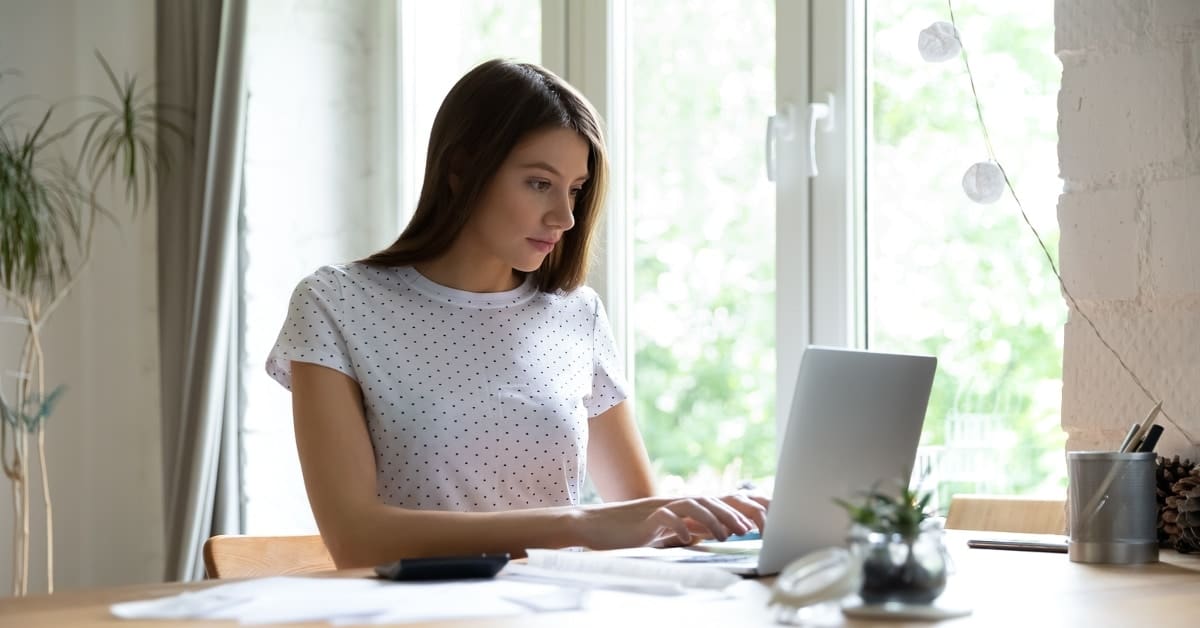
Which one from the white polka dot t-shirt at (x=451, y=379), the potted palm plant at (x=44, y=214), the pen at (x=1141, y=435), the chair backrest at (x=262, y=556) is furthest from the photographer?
the potted palm plant at (x=44, y=214)

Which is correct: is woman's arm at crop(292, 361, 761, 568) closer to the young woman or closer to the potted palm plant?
the young woman

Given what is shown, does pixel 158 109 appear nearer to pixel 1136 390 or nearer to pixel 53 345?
pixel 53 345

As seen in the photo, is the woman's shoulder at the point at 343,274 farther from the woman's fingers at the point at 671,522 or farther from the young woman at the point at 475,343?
the woman's fingers at the point at 671,522

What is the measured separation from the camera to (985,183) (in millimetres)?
1732

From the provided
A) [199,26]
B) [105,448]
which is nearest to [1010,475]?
[199,26]

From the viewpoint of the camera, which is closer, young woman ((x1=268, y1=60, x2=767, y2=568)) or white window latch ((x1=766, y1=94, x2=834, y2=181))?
young woman ((x1=268, y1=60, x2=767, y2=568))

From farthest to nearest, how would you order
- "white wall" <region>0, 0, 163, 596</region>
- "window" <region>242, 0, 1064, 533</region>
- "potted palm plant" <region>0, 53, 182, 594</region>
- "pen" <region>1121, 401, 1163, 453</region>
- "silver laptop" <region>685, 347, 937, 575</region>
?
"white wall" <region>0, 0, 163, 596</region> → "potted palm plant" <region>0, 53, 182, 594</region> → "window" <region>242, 0, 1064, 533</region> → "pen" <region>1121, 401, 1163, 453</region> → "silver laptop" <region>685, 347, 937, 575</region>

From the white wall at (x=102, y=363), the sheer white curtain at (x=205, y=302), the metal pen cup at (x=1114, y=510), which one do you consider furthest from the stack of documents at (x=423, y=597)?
the white wall at (x=102, y=363)

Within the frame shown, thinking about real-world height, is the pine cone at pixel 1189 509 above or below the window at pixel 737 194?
below

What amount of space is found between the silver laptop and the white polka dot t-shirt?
70 centimetres

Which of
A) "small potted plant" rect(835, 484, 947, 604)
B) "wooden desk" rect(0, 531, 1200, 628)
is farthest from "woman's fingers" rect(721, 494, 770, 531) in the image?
"small potted plant" rect(835, 484, 947, 604)

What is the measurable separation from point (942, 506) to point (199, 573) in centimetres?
194

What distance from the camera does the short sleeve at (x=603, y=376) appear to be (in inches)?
82.2

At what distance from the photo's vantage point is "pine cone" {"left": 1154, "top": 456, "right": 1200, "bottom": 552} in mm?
1435
